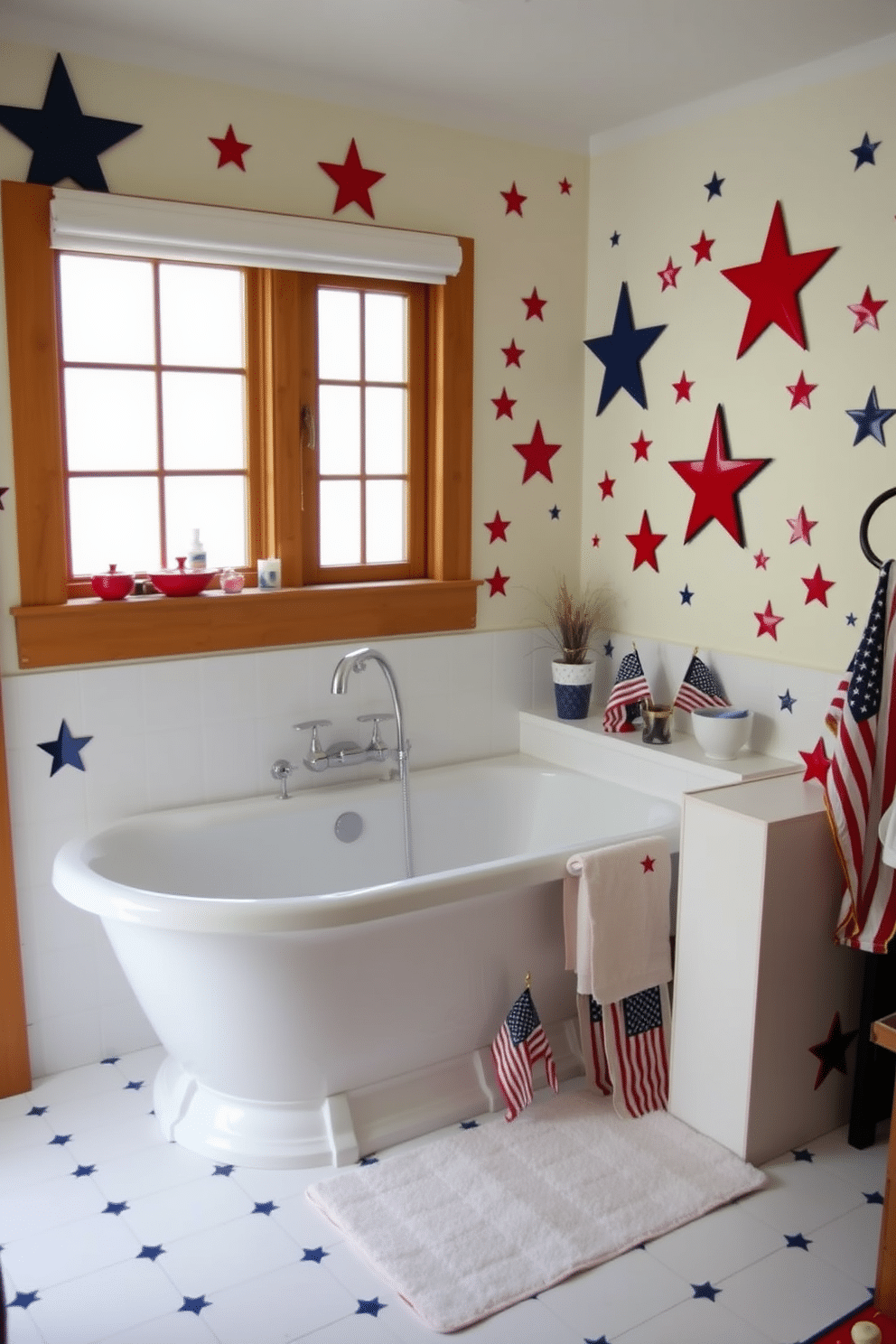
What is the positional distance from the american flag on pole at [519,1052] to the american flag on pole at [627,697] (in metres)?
1.00

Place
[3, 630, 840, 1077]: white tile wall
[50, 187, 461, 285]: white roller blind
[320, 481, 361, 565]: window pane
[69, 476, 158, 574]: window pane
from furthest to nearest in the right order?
[320, 481, 361, 565]: window pane → [69, 476, 158, 574]: window pane → [3, 630, 840, 1077]: white tile wall → [50, 187, 461, 285]: white roller blind

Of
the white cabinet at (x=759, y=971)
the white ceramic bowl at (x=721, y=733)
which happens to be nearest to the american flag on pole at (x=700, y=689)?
the white ceramic bowl at (x=721, y=733)

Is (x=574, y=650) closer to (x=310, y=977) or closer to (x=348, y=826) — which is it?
(x=348, y=826)

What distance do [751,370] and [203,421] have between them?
153 cm

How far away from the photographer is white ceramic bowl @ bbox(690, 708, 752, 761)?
3.13 metres

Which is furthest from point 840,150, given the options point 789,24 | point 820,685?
point 820,685

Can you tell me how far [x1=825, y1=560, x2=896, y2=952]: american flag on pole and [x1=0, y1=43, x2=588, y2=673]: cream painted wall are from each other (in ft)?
4.67

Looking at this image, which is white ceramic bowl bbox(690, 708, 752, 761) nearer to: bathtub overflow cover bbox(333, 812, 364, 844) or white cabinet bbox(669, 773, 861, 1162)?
white cabinet bbox(669, 773, 861, 1162)

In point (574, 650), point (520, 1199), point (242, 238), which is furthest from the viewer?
point (574, 650)

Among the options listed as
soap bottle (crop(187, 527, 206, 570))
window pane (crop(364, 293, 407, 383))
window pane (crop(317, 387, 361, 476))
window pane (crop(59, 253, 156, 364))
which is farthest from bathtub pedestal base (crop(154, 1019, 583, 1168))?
window pane (crop(364, 293, 407, 383))

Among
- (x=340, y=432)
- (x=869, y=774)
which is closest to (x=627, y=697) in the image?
(x=869, y=774)

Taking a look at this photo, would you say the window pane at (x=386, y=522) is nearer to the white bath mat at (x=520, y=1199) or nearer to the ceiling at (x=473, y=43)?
the ceiling at (x=473, y=43)

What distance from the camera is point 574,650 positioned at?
12.1 ft

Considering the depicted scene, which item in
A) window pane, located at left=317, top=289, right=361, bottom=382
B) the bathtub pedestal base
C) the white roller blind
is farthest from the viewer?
window pane, located at left=317, top=289, right=361, bottom=382
